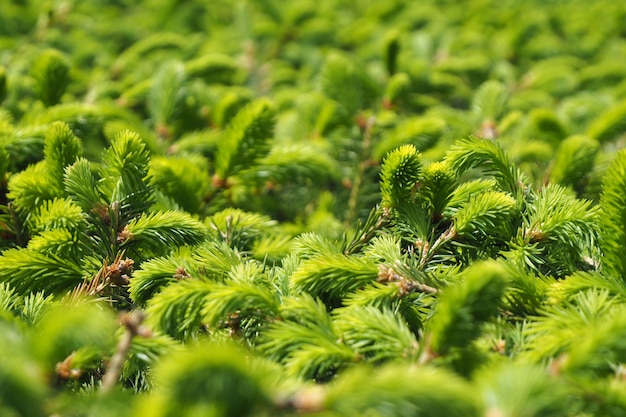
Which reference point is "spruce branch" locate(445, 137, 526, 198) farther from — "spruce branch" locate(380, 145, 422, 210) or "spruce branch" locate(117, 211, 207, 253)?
"spruce branch" locate(117, 211, 207, 253)


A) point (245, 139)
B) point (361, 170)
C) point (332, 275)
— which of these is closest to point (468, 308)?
point (332, 275)

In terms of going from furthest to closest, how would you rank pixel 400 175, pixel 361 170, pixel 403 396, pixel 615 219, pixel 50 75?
pixel 361 170, pixel 50 75, pixel 400 175, pixel 615 219, pixel 403 396

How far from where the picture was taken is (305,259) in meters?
1.11

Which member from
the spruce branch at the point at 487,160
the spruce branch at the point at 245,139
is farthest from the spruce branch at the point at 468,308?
the spruce branch at the point at 245,139

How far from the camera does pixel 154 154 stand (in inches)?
61.0

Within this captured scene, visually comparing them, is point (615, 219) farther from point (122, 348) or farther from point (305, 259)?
point (122, 348)

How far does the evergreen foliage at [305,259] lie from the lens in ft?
2.26

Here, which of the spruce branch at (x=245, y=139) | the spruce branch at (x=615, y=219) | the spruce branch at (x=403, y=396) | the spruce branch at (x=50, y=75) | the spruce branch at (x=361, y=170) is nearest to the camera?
the spruce branch at (x=403, y=396)

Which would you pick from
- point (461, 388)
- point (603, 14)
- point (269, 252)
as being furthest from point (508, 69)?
point (461, 388)

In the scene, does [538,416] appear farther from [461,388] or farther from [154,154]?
[154,154]

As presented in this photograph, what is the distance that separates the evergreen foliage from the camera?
69 centimetres

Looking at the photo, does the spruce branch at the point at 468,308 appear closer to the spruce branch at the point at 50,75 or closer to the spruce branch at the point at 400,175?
the spruce branch at the point at 400,175

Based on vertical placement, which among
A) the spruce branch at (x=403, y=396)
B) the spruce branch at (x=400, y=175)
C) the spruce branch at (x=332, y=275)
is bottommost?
the spruce branch at (x=332, y=275)

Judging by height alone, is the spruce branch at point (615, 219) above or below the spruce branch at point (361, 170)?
above
